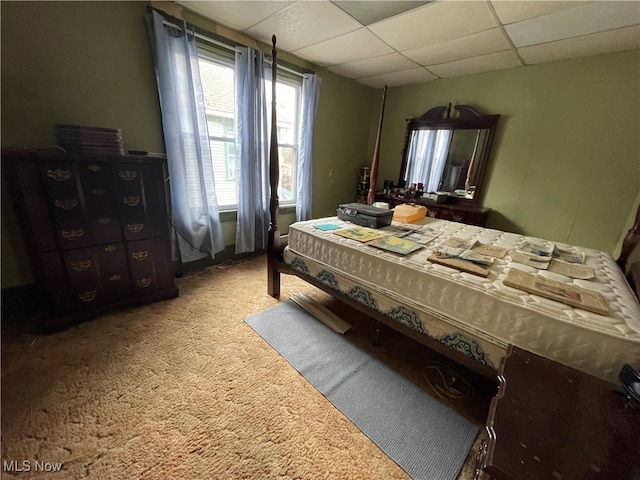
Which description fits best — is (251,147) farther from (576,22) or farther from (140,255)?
(576,22)

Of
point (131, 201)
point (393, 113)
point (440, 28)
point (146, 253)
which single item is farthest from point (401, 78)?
point (146, 253)

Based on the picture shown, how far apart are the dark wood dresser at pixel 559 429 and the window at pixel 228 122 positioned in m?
2.60

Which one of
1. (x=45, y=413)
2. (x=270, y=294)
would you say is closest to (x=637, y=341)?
(x=270, y=294)

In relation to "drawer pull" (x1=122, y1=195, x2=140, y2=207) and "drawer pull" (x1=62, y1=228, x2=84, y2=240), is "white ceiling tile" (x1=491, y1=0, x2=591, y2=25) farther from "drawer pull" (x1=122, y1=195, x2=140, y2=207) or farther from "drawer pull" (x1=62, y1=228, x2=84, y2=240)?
"drawer pull" (x1=62, y1=228, x2=84, y2=240)

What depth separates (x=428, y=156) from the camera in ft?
11.3

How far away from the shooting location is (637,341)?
0.82 m

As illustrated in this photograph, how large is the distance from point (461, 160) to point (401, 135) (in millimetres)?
949

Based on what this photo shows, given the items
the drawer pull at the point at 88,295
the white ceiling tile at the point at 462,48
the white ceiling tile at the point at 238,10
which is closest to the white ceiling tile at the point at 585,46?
the white ceiling tile at the point at 462,48

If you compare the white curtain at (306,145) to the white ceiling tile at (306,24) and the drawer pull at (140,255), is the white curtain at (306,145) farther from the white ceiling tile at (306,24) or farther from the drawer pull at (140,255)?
the drawer pull at (140,255)

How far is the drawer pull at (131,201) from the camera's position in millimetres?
1675

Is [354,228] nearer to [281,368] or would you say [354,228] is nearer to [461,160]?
[281,368]

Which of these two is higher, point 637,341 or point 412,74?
point 412,74

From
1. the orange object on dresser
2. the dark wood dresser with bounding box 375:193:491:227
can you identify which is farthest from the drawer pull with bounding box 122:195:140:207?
the dark wood dresser with bounding box 375:193:491:227

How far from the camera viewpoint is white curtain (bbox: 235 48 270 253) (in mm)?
2375
